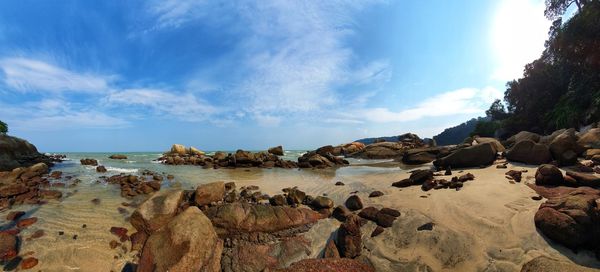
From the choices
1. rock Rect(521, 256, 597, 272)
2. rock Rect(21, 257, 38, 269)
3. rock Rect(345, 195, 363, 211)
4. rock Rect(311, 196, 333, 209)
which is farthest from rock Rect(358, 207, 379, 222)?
rock Rect(21, 257, 38, 269)

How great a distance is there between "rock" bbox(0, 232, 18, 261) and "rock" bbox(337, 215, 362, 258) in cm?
662

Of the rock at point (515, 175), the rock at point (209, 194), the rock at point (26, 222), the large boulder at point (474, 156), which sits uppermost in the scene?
the large boulder at point (474, 156)

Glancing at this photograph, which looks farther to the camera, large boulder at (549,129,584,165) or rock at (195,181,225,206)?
large boulder at (549,129,584,165)

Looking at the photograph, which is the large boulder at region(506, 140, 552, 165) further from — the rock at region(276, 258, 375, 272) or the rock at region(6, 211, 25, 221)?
the rock at region(6, 211, 25, 221)

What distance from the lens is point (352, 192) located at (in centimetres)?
918

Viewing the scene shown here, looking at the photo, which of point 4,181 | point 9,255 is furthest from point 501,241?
point 4,181

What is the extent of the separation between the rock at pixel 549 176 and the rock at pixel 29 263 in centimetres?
1232

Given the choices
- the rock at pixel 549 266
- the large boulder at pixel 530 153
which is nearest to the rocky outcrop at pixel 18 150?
the rock at pixel 549 266

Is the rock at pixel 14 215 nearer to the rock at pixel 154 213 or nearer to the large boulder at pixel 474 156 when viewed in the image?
the rock at pixel 154 213

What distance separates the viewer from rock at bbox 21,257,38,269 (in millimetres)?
4871

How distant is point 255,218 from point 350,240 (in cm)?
238

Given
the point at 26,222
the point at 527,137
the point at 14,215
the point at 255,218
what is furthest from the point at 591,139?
the point at 14,215

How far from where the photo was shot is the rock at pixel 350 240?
5.16 metres

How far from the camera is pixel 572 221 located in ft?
15.5
